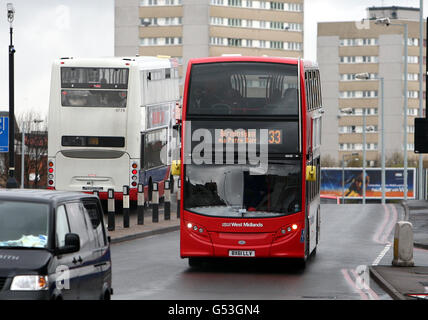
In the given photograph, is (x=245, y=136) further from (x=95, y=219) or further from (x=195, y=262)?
(x=95, y=219)

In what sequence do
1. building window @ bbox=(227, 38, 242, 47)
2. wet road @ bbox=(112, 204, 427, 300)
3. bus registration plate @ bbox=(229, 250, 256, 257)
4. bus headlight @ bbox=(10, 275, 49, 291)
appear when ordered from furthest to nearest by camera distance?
building window @ bbox=(227, 38, 242, 47) < bus registration plate @ bbox=(229, 250, 256, 257) < wet road @ bbox=(112, 204, 427, 300) < bus headlight @ bbox=(10, 275, 49, 291)

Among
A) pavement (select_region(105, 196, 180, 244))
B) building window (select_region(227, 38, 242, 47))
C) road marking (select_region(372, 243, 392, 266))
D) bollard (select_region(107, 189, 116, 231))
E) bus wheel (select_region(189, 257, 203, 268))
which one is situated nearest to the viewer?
bus wheel (select_region(189, 257, 203, 268))

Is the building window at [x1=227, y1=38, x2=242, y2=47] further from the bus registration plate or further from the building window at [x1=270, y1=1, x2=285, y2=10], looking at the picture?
the bus registration plate

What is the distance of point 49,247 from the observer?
11.1m

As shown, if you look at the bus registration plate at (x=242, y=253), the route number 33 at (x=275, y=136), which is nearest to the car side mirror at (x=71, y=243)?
the bus registration plate at (x=242, y=253)

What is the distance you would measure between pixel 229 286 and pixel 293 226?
8.47ft

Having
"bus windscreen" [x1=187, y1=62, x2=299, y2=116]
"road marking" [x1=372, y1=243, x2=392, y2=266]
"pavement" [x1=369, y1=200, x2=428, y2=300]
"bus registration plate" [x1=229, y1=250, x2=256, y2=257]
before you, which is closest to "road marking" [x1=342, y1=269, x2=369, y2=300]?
"pavement" [x1=369, y1=200, x2=428, y2=300]

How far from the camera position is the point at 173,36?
482ft

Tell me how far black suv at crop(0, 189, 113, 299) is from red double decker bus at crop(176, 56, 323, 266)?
7.92 metres

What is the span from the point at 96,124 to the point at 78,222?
74.8 feet

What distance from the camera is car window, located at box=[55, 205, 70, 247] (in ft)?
37.4

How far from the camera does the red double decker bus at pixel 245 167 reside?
20.5 m

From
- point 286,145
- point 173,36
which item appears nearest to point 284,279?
point 286,145

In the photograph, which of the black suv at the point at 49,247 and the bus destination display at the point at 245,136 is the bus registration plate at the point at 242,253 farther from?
the black suv at the point at 49,247
